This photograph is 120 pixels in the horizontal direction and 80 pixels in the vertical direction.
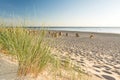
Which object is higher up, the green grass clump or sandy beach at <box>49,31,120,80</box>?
the green grass clump

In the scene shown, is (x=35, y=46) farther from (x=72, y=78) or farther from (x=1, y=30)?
(x=1, y=30)

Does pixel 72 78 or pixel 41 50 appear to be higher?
pixel 41 50

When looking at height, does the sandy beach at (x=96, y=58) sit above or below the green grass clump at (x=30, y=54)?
below

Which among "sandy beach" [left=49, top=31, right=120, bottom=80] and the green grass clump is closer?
the green grass clump

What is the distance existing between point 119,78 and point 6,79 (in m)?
2.40

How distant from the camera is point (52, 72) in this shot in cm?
292

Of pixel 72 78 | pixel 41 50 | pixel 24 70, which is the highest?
pixel 41 50

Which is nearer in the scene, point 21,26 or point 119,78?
point 21,26

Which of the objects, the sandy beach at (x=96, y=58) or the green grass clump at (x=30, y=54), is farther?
the sandy beach at (x=96, y=58)

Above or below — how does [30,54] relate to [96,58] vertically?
above

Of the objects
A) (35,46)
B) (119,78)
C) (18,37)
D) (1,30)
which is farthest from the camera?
(1,30)

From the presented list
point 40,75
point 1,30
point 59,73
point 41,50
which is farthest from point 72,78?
point 1,30

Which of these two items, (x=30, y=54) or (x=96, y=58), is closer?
(x=30, y=54)

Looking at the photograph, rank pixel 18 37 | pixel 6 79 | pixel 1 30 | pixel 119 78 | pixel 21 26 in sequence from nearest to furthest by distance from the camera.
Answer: pixel 6 79
pixel 18 37
pixel 21 26
pixel 119 78
pixel 1 30
